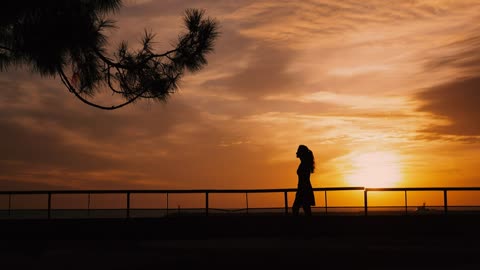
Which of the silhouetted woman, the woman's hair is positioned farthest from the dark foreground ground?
the woman's hair

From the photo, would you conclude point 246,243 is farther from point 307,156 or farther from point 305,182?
point 305,182

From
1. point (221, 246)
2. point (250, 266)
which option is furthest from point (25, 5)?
point (250, 266)

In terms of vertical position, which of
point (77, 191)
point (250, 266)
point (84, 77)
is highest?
point (84, 77)

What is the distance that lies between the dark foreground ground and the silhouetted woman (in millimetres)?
1514

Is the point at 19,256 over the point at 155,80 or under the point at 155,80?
under

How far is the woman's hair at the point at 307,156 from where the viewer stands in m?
18.3

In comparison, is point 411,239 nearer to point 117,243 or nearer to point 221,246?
point 221,246

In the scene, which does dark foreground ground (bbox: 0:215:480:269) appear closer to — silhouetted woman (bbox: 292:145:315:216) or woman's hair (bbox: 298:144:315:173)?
silhouetted woman (bbox: 292:145:315:216)

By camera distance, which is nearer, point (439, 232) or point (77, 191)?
point (439, 232)

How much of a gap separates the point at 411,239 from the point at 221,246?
14.0 ft

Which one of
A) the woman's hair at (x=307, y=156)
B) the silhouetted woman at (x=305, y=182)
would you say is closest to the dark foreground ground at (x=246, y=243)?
the silhouetted woman at (x=305, y=182)

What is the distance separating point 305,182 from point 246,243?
506cm

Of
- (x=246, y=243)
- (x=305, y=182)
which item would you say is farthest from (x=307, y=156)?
(x=246, y=243)

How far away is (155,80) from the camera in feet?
52.9
